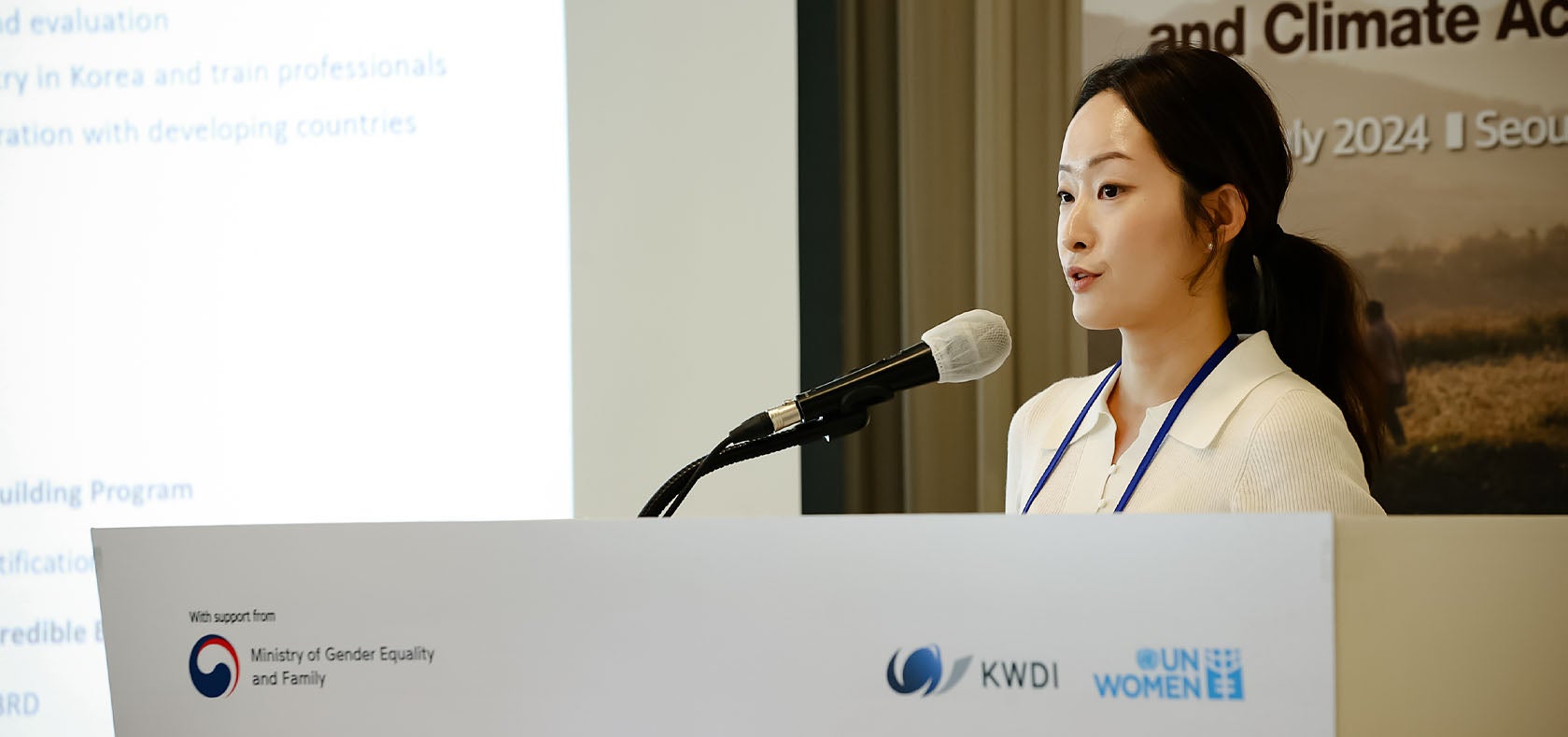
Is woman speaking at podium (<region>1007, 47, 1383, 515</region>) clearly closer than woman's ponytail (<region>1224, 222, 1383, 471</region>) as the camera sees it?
Yes

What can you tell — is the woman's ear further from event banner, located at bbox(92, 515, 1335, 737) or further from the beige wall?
the beige wall

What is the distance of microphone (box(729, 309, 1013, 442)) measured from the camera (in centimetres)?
100

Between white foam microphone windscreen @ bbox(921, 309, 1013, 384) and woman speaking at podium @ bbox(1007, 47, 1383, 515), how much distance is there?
1.22 ft

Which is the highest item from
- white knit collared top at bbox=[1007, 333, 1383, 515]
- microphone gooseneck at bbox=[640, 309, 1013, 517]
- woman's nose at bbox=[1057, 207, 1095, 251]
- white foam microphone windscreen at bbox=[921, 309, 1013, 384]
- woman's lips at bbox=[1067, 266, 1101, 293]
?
woman's nose at bbox=[1057, 207, 1095, 251]

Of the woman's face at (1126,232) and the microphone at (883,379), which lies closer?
the microphone at (883,379)

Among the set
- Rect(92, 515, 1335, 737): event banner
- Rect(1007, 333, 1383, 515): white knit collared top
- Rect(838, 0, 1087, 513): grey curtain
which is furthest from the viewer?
Rect(838, 0, 1087, 513): grey curtain

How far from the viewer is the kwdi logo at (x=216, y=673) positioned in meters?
0.83

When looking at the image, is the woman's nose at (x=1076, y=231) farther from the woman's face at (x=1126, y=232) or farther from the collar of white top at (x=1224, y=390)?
the collar of white top at (x=1224, y=390)

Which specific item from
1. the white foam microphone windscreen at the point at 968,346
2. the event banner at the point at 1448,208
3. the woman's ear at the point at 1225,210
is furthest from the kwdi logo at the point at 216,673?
the event banner at the point at 1448,208

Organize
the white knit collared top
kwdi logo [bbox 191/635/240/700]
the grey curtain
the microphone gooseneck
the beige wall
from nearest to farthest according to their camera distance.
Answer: kwdi logo [bbox 191/635/240/700] → the microphone gooseneck → the white knit collared top → the beige wall → the grey curtain

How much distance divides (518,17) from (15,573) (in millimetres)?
1618

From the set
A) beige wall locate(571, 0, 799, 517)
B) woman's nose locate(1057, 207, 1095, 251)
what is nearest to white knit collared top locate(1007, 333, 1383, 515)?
woman's nose locate(1057, 207, 1095, 251)

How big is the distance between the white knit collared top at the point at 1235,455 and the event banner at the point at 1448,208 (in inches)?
51.1

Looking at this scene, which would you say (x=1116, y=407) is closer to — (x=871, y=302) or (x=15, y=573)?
(x=871, y=302)
